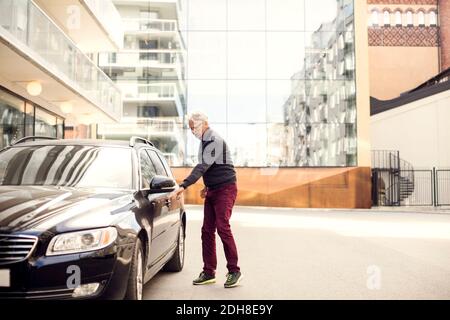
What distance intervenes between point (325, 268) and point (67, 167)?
4.24 meters

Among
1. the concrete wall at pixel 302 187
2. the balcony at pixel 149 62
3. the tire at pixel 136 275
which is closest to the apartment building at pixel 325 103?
the concrete wall at pixel 302 187

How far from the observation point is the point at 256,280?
22.3 ft

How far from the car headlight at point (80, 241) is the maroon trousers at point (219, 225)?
224cm

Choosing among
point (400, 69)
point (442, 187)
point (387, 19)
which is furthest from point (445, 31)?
point (442, 187)

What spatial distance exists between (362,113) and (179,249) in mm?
27469

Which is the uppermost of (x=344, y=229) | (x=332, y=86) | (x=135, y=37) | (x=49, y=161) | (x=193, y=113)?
(x=135, y=37)

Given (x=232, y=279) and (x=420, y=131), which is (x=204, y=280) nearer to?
(x=232, y=279)

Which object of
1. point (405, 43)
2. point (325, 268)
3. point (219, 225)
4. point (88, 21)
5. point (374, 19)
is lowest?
point (325, 268)

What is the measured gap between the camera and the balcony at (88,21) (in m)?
20.2

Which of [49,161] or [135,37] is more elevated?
[135,37]

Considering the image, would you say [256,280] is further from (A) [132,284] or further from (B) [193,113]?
(A) [132,284]

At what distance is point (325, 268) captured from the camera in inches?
313

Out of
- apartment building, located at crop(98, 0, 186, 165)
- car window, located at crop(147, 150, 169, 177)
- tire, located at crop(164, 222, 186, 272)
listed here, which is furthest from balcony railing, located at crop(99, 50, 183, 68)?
car window, located at crop(147, 150, 169, 177)
